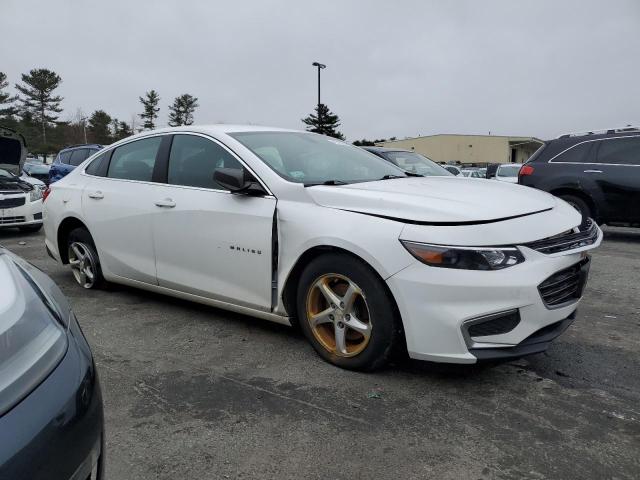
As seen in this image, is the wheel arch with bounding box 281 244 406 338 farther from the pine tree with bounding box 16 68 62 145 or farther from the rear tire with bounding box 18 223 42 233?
the pine tree with bounding box 16 68 62 145

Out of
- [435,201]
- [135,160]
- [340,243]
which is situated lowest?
[340,243]

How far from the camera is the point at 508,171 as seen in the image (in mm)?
15898

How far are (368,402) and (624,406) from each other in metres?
1.31

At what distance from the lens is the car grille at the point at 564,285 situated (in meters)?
2.68

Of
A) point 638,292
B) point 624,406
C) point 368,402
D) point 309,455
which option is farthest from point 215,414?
point 638,292

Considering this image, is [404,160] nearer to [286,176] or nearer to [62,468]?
[286,176]

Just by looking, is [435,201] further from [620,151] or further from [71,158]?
[71,158]

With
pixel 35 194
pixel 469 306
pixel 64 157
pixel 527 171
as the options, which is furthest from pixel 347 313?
pixel 64 157

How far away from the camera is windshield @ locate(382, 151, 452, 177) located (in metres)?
8.62

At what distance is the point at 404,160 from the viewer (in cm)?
906

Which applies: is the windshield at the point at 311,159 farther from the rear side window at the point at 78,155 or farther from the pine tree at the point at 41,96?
the pine tree at the point at 41,96

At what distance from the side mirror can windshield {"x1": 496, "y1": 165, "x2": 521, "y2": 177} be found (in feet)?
44.6

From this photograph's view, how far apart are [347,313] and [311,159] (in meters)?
1.29

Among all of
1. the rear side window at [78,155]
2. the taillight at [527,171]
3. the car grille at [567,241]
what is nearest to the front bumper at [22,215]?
the rear side window at [78,155]
